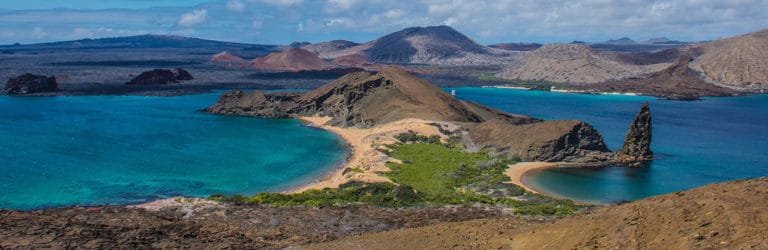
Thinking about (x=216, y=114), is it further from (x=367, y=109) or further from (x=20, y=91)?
(x=20, y=91)

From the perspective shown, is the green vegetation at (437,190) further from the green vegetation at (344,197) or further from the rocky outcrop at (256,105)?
the rocky outcrop at (256,105)

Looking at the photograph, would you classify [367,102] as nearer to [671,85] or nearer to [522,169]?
[522,169]

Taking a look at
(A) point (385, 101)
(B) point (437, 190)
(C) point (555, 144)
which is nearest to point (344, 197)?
(B) point (437, 190)

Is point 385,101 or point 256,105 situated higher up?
point 385,101

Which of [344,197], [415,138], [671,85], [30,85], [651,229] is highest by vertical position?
[671,85]

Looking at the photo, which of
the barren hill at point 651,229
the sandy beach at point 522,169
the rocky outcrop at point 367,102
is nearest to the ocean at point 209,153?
the sandy beach at point 522,169

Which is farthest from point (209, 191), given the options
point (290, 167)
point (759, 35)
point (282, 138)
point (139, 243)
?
point (759, 35)
